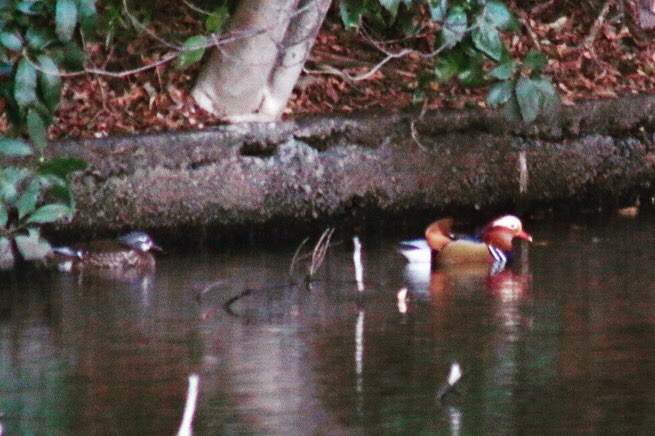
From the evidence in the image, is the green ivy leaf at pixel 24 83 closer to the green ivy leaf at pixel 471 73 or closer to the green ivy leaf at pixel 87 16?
the green ivy leaf at pixel 87 16

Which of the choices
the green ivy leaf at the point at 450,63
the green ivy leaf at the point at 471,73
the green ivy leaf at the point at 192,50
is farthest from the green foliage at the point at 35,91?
the green ivy leaf at the point at 471,73

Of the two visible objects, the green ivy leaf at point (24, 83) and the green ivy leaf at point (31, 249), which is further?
the green ivy leaf at point (31, 249)

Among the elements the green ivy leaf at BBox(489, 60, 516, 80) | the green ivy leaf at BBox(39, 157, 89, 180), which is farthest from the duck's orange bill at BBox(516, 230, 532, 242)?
the green ivy leaf at BBox(39, 157, 89, 180)

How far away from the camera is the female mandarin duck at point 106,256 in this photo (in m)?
8.27

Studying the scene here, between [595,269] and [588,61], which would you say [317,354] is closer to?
[595,269]

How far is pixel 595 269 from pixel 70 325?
2414mm

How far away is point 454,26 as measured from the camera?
8203 mm

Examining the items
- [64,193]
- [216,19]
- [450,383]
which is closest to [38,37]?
[64,193]

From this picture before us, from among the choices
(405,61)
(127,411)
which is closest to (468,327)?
(127,411)

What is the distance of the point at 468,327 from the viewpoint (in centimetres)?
670

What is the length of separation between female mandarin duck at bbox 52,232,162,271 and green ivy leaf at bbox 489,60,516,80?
179 centimetres

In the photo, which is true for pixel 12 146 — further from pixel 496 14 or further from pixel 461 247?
pixel 496 14

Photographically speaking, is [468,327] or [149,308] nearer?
[468,327]

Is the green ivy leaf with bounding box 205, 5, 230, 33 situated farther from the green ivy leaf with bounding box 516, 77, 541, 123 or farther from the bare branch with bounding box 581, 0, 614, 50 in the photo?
the bare branch with bounding box 581, 0, 614, 50
